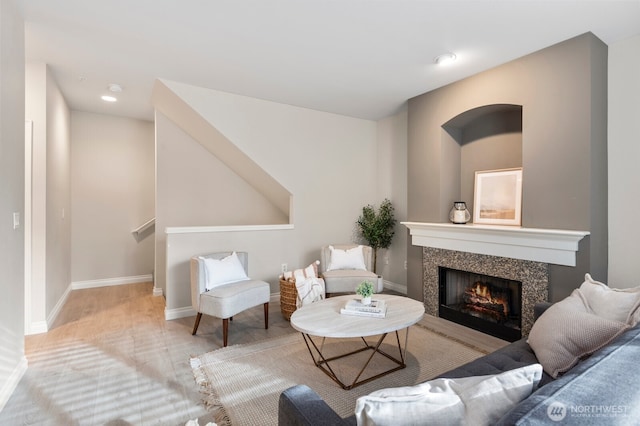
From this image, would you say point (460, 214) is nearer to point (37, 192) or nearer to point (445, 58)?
point (445, 58)

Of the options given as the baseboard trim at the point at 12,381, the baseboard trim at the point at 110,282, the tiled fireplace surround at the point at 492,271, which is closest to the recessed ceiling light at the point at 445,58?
the tiled fireplace surround at the point at 492,271

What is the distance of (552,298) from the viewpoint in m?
2.66

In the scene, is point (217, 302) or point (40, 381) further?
point (217, 302)

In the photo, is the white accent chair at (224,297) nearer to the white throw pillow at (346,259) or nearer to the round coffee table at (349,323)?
the round coffee table at (349,323)

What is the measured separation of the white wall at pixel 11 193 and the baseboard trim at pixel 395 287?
397 centimetres

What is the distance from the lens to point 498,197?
10.8 ft

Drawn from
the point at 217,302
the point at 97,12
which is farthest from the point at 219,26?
the point at 217,302

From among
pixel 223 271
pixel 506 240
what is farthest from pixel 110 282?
pixel 506 240

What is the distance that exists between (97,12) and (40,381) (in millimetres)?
2614

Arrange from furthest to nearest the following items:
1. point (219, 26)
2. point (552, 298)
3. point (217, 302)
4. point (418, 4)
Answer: point (217, 302) → point (552, 298) → point (219, 26) → point (418, 4)

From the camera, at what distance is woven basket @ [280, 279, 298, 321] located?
11.1 feet

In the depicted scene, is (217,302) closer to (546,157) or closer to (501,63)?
(546,157)

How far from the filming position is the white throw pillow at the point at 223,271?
3.08 m

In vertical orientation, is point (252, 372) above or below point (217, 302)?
below
